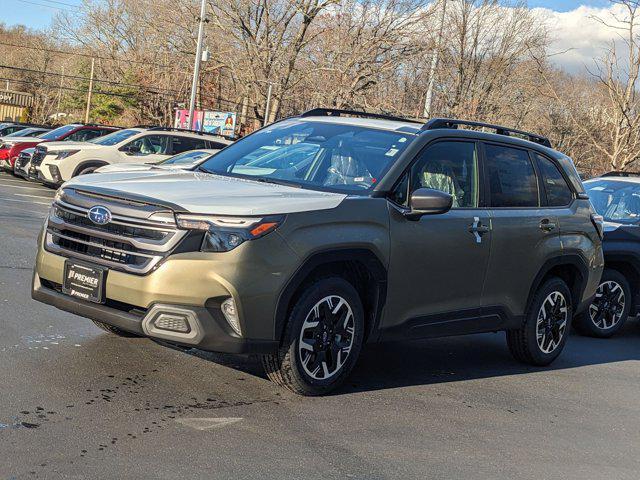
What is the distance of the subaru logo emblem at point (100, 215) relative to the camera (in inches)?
217

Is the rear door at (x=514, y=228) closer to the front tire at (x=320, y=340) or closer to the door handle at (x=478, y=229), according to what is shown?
the door handle at (x=478, y=229)

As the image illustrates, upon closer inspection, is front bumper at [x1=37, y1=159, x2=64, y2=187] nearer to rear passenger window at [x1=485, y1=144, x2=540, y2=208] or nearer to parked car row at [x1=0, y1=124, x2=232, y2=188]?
parked car row at [x1=0, y1=124, x2=232, y2=188]

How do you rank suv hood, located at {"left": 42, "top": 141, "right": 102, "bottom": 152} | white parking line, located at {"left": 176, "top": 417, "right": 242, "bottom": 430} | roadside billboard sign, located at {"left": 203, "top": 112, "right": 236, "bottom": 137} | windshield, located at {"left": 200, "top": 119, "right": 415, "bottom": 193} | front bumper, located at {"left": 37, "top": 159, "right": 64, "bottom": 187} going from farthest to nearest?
roadside billboard sign, located at {"left": 203, "top": 112, "right": 236, "bottom": 137}
suv hood, located at {"left": 42, "top": 141, "right": 102, "bottom": 152}
front bumper, located at {"left": 37, "top": 159, "right": 64, "bottom": 187}
windshield, located at {"left": 200, "top": 119, "right": 415, "bottom": 193}
white parking line, located at {"left": 176, "top": 417, "right": 242, "bottom": 430}

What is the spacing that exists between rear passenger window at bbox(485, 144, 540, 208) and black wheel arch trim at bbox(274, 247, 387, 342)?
1.47 meters

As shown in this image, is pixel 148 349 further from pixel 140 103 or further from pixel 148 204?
pixel 140 103

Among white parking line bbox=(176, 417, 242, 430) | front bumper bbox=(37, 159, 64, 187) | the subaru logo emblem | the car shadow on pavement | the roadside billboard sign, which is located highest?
the roadside billboard sign

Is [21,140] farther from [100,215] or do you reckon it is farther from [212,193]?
[212,193]

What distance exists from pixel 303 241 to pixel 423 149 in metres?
1.46

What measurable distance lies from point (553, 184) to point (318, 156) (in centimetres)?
247

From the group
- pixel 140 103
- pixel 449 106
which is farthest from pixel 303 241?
pixel 140 103

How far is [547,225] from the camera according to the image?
7598 millimetres

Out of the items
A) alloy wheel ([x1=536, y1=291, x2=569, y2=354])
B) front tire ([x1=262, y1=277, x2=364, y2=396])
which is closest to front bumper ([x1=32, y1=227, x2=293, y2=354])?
front tire ([x1=262, y1=277, x2=364, y2=396])

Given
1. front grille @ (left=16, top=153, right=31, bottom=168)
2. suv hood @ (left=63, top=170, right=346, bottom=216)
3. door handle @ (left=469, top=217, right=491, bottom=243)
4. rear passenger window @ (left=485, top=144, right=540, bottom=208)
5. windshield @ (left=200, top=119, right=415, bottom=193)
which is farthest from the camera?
front grille @ (left=16, top=153, right=31, bottom=168)

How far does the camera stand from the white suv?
20.9 meters
